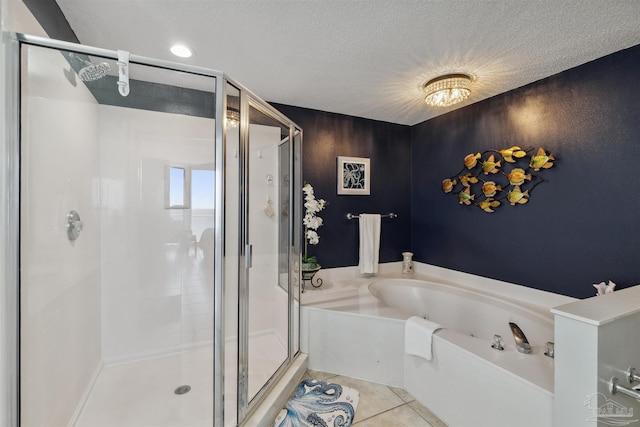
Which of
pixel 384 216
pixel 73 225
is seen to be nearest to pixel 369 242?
pixel 384 216

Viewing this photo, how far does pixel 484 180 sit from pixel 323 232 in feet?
5.19

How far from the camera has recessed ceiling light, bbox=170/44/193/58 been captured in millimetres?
1722

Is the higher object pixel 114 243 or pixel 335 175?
pixel 335 175

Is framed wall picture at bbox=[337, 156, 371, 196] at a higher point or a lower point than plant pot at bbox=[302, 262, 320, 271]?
higher

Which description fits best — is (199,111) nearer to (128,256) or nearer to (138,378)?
(128,256)

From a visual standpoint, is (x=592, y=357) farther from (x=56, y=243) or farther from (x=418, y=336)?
(x=56, y=243)

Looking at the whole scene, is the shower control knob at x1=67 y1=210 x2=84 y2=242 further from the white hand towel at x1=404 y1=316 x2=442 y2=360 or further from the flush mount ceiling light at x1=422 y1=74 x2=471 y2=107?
the flush mount ceiling light at x1=422 y1=74 x2=471 y2=107

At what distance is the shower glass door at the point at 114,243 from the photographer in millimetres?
1194

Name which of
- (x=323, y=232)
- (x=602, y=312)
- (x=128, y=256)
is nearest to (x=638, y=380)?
(x=602, y=312)

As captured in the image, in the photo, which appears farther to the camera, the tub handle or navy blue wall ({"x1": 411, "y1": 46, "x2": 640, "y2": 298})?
navy blue wall ({"x1": 411, "y1": 46, "x2": 640, "y2": 298})

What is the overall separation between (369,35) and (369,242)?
187 cm

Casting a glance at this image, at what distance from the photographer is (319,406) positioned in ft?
5.82

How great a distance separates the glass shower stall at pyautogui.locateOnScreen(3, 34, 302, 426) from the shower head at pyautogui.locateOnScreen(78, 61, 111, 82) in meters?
0.01

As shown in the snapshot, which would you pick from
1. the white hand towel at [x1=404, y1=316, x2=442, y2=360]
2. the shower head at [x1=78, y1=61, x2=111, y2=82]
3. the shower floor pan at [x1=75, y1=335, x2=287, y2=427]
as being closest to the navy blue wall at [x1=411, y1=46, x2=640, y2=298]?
the white hand towel at [x1=404, y1=316, x2=442, y2=360]
